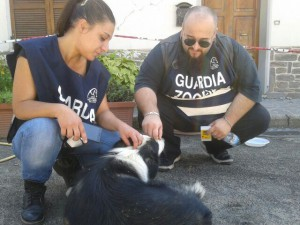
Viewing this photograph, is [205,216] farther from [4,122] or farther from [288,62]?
[288,62]

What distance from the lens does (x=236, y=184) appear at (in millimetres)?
2914

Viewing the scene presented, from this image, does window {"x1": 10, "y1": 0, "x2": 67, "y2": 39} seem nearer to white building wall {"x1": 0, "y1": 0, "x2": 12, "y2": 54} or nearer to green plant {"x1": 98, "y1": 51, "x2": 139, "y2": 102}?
white building wall {"x1": 0, "y1": 0, "x2": 12, "y2": 54}

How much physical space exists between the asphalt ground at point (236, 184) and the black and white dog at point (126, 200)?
0.51 meters

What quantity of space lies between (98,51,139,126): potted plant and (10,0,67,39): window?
1307 mm

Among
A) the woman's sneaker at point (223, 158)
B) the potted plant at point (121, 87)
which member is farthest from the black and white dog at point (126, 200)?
the potted plant at point (121, 87)

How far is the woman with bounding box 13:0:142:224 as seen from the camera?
213 cm

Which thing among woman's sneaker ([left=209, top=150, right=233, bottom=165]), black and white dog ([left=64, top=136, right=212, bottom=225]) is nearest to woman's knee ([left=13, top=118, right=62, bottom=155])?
black and white dog ([left=64, top=136, right=212, bottom=225])

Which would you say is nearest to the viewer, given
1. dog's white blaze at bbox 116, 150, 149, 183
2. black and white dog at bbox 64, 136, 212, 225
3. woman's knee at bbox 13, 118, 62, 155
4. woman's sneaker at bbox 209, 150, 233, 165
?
black and white dog at bbox 64, 136, 212, 225

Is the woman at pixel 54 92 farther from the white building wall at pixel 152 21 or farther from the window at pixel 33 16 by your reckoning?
the window at pixel 33 16

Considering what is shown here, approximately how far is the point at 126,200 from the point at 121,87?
2748 millimetres

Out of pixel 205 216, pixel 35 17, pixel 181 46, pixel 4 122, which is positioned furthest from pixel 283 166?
pixel 35 17

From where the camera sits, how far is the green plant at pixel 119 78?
4418mm

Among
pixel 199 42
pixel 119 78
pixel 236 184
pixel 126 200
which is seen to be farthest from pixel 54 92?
pixel 119 78

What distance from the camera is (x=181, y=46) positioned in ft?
10.1
